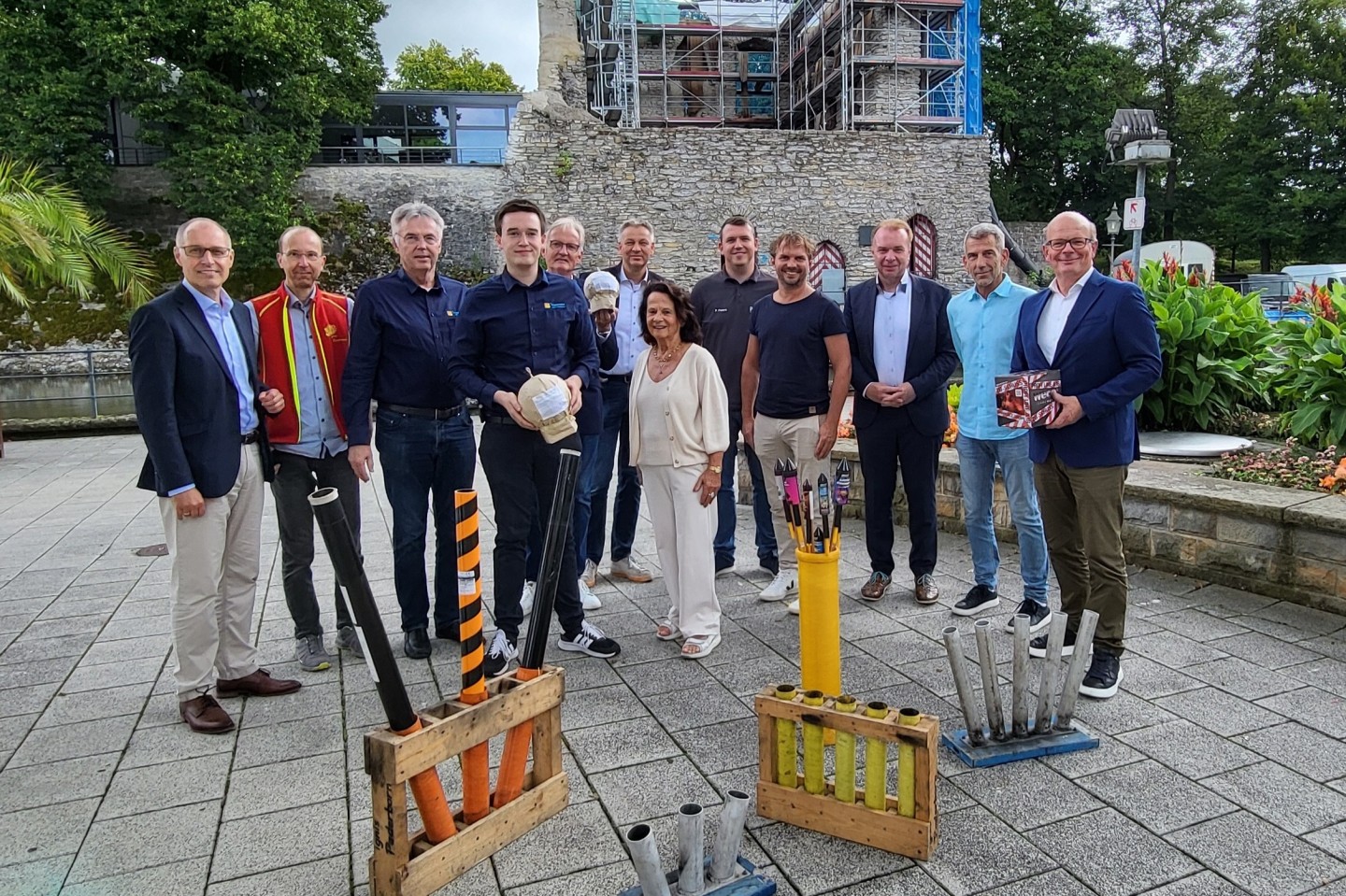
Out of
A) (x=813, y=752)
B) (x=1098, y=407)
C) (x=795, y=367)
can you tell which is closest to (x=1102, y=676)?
(x=1098, y=407)

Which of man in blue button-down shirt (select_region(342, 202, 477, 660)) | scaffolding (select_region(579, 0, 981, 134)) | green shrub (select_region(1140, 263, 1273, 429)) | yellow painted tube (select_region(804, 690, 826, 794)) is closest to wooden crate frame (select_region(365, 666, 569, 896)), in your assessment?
yellow painted tube (select_region(804, 690, 826, 794))

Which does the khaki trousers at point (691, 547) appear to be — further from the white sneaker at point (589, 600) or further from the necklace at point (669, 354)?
the white sneaker at point (589, 600)

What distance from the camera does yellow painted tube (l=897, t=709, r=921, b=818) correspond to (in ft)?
8.20

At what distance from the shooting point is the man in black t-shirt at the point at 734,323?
521 centimetres

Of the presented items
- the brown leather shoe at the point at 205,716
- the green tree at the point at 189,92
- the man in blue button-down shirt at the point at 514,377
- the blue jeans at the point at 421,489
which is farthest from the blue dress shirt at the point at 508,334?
the green tree at the point at 189,92

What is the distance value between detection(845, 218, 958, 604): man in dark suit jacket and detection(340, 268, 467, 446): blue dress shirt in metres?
2.11

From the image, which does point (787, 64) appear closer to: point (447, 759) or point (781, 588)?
point (781, 588)

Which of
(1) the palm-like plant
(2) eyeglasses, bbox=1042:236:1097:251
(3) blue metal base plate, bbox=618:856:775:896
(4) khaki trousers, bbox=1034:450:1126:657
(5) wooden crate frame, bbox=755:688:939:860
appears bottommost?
(3) blue metal base plate, bbox=618:856:775:896

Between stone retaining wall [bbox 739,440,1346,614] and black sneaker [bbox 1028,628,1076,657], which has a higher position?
stone retaining wall [bbox 739,440,1346,614]

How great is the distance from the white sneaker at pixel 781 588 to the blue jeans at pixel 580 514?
1.02m

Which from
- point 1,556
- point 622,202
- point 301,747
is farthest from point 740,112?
point 301,747

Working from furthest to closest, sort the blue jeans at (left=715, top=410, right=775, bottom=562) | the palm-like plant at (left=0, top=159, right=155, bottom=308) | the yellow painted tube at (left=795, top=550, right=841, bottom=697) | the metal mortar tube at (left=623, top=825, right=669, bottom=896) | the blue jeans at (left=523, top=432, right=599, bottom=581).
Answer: the palm-like plant at (left=0, top=159, right=155, bottom=308) → the blue jeans at (left=715, top=410, right=775, bottom=562) → the blue jeans at (left=523, top=432, right=599, bottom=581) → the yellow painted tube at (left=795, top=550, right=841, bottom=697) → the metal mortar tube at (left=623, top=825, right=669, bottom=896)

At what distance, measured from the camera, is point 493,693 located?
268 centimetres

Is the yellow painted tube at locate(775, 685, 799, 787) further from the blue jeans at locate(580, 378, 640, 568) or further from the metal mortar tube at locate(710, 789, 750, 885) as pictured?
the blue jeans at locate(580, 378, 640, 568)
